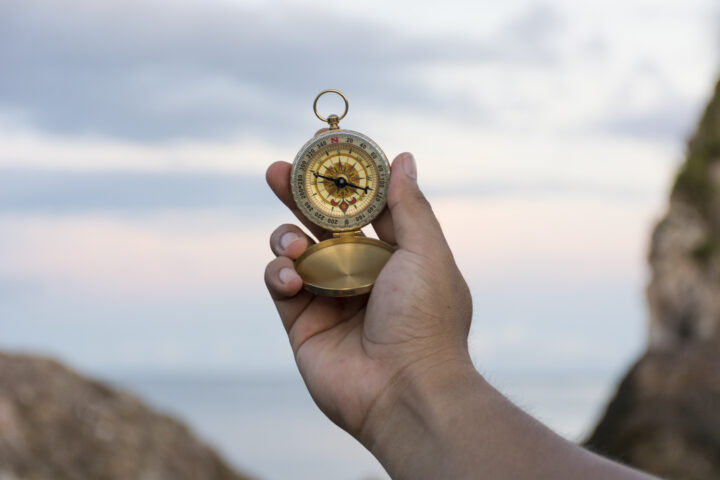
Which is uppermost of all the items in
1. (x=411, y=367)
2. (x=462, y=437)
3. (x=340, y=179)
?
(x=340, y=179)

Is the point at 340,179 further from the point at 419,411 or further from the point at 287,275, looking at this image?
the point at 419,411

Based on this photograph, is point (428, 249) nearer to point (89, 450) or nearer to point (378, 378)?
point (378, 378)

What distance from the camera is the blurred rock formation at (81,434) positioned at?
7781mm

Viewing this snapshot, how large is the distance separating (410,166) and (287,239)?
25.0 inches

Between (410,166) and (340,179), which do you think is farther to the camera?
(340,179)

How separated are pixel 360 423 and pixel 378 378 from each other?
0.65 ft

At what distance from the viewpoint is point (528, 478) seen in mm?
2811

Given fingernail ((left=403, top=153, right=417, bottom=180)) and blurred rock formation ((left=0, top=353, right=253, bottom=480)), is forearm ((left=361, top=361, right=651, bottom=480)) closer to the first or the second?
fingernail ((left=403, top=153, right=417, bottom=180))

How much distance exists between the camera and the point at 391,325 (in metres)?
3.32

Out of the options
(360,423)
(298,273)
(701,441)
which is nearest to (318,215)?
(298,273)

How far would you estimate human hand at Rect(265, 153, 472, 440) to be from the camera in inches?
130

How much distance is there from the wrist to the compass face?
834mm

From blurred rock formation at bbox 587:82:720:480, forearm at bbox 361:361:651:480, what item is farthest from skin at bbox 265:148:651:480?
blurred rock formation at bbox 587:82:720:480

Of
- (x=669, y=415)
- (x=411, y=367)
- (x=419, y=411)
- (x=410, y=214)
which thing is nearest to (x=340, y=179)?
(x=410, y=214)
